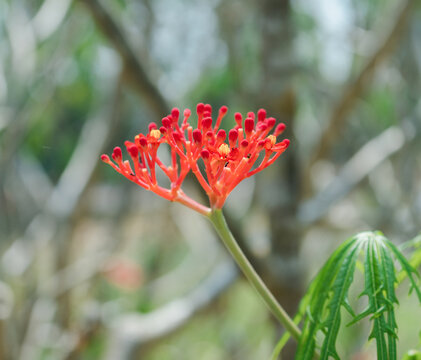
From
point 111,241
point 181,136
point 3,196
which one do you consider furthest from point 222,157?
point 111,241

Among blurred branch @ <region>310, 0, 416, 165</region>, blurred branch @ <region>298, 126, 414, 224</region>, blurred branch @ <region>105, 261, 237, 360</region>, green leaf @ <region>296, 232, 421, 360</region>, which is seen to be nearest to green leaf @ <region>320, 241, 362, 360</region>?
green leaf @ <region>296, 232, 421, 360</region>

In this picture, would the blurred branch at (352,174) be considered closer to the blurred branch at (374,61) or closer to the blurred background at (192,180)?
the blurred background at (192,180)

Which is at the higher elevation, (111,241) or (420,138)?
(111,241)

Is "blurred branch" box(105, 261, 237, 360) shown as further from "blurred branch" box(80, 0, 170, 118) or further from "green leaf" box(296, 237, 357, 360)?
"green leaf" box(296, 237, 357, 360)

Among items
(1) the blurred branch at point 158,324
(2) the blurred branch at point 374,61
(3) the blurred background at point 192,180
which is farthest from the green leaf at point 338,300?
(2) the blurred branch at point 374,61

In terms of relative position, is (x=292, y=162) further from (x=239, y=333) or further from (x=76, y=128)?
(x=76, y=128)

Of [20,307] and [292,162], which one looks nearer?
[292,162]
